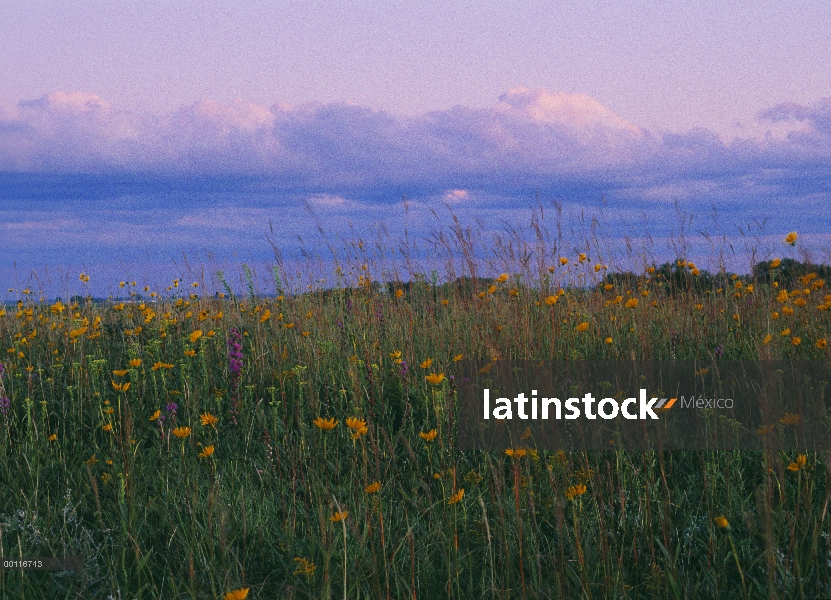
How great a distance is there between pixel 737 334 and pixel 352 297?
2.91 m

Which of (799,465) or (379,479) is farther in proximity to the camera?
(379,479)

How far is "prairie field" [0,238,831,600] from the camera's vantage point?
202 cm

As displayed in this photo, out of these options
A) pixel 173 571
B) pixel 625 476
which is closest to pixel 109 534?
pixel 173 571

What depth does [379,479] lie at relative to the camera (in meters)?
2.59

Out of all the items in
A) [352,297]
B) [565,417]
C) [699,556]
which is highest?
[352,297]

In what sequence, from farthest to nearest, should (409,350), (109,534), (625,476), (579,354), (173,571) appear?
(409,350) → (579,354) → (625,476) → (109,534) → (173,571)

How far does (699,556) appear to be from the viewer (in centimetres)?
218

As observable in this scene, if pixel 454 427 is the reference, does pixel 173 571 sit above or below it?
below

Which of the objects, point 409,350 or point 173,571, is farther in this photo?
point 409,350

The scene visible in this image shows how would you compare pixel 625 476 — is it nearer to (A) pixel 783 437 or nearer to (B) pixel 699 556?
(B) pixel 699 556

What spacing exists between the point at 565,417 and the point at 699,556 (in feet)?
3.67

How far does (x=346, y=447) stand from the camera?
3223mm

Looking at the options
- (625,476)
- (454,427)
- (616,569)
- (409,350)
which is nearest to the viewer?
(616,569)

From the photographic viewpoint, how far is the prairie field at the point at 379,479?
2.02 m
